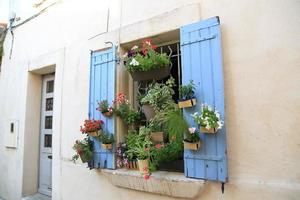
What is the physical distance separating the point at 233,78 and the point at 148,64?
100cm

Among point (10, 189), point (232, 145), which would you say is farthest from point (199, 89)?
point (10, 189)

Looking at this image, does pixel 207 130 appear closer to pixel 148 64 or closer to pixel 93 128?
pixel 148 64

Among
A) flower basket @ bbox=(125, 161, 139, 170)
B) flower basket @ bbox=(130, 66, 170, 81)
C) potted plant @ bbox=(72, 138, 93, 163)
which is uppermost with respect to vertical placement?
flower basket @ bbox=(130, 66, 170, 81)

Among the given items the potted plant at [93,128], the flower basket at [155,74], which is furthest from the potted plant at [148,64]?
the potted plant at [93,128]

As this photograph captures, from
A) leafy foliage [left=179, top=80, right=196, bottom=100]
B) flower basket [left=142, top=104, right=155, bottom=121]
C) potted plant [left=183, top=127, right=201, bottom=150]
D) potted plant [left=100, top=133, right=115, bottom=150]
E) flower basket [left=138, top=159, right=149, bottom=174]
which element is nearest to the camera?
potted plant [left=183, top=127, right=201, bottom=150]

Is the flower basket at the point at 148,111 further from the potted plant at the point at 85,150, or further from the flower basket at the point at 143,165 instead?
the potted plant at the point at 85,150

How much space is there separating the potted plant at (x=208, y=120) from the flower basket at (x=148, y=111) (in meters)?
0.76

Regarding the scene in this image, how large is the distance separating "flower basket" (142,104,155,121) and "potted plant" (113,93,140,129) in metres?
0.17

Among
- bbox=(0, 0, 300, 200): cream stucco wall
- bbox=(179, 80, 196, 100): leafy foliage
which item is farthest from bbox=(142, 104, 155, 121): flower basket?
bbox=(0, 0, 300, 200): cream stucco wall

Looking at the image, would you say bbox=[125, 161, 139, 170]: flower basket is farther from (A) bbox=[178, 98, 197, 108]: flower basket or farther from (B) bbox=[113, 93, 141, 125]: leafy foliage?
(A) bbox=[178, 98, 197, 108]: flower basket

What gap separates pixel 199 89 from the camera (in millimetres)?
2561

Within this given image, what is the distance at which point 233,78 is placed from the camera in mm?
2484

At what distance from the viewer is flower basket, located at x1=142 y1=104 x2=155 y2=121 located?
3.02 m

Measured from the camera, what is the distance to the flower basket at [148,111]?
302 cm
